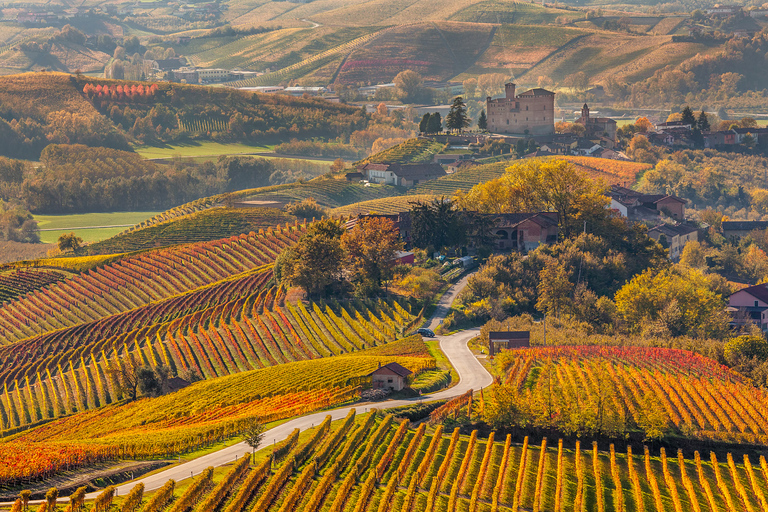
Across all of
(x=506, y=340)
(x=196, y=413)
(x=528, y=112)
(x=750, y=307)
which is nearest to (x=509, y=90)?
(x=528, y=112)

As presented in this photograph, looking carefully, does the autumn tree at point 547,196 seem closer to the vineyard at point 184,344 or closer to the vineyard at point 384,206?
the vineyard at point 384,206

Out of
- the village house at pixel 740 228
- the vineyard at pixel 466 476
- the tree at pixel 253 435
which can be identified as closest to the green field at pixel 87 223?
the village house at pixel 740 228

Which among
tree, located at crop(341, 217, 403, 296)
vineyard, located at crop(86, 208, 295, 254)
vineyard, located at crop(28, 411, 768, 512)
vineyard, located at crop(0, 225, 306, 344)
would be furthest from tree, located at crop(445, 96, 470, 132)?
vineyard, located at crop(28, 411, 768, 512)

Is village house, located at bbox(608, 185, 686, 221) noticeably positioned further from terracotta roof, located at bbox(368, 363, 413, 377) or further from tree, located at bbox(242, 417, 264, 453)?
tree, located at bbox(242, 417, 264, 453)

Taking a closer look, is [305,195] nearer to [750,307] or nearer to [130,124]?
[750,307]

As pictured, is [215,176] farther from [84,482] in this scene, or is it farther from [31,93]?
[84,482]

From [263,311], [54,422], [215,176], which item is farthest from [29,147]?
[54,422]
